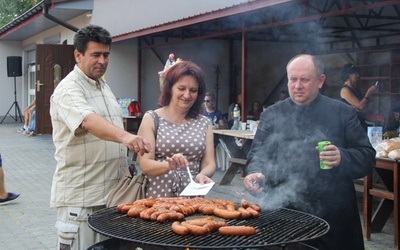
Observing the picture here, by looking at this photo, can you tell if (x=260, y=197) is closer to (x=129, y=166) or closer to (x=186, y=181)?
(x=186, y=181)

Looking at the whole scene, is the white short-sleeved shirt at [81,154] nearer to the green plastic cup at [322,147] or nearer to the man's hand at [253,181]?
the man's hand at [253,181]

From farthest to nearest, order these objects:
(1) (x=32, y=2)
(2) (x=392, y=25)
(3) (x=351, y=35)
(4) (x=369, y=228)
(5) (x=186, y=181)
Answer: (1) (x=32, y=2) → (3) (x=351, y=35) → (2) (x=392, y=25) → (4) (x=369, y=228) → (5) (x=186, y=181)

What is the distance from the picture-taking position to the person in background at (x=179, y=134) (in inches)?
146

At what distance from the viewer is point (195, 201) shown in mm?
3615

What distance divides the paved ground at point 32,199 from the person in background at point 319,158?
2.97 metres

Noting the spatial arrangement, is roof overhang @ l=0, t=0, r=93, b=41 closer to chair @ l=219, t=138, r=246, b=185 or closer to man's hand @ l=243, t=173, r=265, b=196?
chair @ l=219, t=138, r=246, b=185

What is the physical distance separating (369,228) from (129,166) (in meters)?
3.85

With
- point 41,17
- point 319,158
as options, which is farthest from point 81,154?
point 41,17

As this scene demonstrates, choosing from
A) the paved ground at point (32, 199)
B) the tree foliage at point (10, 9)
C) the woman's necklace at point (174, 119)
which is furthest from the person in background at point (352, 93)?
the tree foliage at point (10, 9)

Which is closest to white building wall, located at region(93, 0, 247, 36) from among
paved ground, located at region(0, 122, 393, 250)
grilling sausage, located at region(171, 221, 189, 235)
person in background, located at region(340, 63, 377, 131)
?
paved ground, located at region(0, 122, 393, 250)

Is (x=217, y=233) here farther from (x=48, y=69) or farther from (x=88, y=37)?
(x=48, y=69)

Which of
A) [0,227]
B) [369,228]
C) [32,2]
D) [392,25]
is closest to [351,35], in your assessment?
[392,25]

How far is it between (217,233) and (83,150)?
1.07 meters

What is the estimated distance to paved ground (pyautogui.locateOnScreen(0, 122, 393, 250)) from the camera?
6.54 m
